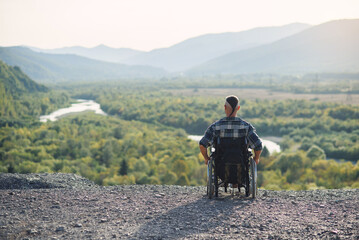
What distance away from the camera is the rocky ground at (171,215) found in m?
5.76

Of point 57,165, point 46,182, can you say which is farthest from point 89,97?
point 46,182

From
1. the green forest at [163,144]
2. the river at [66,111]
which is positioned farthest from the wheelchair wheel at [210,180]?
the river at [66,111]

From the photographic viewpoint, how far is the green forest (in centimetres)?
4059

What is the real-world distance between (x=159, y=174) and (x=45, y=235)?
134 ft

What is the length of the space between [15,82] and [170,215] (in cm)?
16545

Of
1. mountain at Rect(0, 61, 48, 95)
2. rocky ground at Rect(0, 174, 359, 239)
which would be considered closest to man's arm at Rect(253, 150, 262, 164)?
rocky ground at Rect(0, 174, 359, 239)

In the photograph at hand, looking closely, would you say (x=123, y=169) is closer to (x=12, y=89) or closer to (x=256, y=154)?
(x=256, y=154)

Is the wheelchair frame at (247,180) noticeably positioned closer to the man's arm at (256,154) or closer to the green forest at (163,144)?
the man's arm at (256,154)

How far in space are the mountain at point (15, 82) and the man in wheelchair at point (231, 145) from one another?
14539 cm

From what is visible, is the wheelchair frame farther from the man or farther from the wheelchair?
the man

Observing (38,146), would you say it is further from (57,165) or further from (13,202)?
(13,202)

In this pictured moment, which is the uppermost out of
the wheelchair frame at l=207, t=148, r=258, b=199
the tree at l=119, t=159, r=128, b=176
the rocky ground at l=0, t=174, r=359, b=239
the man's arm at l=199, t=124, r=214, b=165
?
the man's arm at l=199, t=124, r=214, b=165

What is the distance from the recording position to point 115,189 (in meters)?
9.00

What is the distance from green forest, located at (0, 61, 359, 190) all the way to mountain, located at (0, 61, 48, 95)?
29.0 meters
